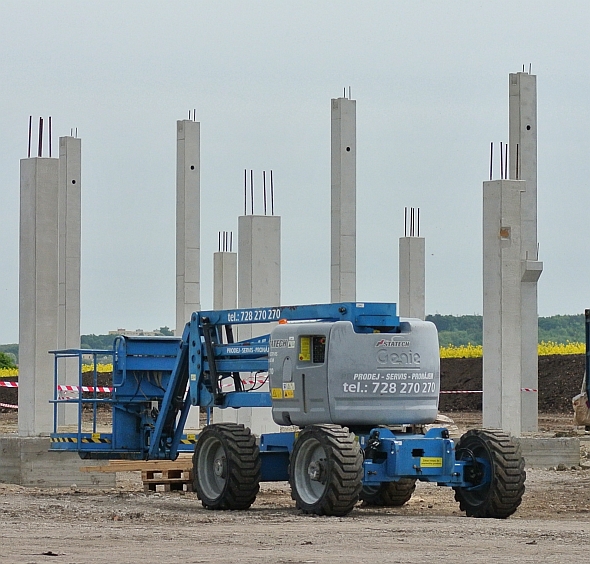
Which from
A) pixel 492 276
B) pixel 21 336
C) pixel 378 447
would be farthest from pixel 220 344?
pixel 492 276

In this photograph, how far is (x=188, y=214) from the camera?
23234mm

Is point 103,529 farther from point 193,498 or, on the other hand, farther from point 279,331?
point 193,498

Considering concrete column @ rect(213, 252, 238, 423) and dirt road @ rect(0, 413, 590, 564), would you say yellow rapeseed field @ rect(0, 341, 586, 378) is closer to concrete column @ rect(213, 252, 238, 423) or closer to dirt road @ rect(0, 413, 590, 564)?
concrete column @ rect(213, 252, 238, 423)

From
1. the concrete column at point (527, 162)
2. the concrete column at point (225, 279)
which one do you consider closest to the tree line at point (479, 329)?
the concrete column at point (225, 279)

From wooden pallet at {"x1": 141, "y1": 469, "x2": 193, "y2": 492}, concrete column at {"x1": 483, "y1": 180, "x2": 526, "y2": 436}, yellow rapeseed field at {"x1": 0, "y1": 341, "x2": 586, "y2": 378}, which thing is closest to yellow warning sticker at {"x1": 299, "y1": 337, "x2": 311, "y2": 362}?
wooden pallet at {"x1": 141, "y1": 469, "x2": 193, "y2": 492}

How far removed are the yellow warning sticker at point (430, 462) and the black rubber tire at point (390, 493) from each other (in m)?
1.47

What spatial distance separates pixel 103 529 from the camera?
1151 centimetres

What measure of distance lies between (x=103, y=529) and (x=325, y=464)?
224 centimetres

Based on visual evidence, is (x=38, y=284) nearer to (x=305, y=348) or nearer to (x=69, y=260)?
(x=69, y=260)

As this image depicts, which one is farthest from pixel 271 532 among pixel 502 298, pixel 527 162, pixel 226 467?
pixel 527 162

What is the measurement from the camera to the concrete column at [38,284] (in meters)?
18.4

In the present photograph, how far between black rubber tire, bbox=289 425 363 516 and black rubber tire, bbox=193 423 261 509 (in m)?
0.61

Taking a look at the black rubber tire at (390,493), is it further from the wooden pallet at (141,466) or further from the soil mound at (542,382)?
the soil mound at (542,382)

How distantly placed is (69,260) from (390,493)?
10.0 meters
